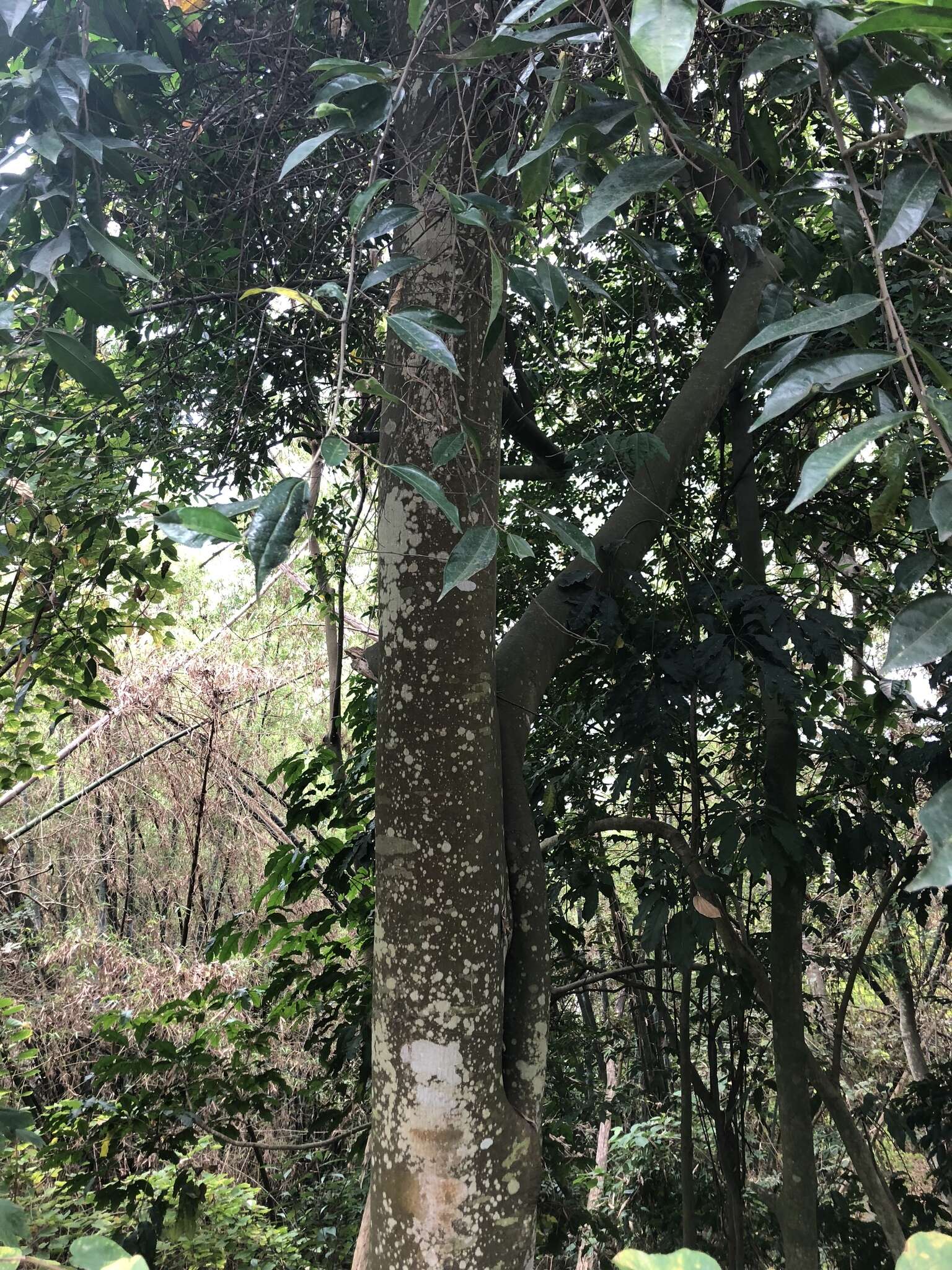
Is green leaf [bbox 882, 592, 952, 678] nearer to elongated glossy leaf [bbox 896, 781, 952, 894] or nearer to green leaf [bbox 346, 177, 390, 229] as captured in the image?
elongated glossy leaf [bbox 896, 781, 952, 894]

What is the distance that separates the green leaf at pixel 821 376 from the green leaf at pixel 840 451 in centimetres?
3

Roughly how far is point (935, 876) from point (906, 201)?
0.37m

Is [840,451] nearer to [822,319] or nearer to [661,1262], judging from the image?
[822,319]

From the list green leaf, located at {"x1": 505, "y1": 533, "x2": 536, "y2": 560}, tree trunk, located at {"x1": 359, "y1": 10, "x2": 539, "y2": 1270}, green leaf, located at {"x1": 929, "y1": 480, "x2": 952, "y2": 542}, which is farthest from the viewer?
tree trunk, located at {"x1": 359, "y1": 10, "x2": 539, "y2": 1270}

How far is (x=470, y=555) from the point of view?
2.00 feet

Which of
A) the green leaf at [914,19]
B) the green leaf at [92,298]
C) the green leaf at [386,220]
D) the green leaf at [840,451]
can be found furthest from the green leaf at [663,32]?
the green leaf at [92,298]

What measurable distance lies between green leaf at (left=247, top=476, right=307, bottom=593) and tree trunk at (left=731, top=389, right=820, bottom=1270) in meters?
1.17

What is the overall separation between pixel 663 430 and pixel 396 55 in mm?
676

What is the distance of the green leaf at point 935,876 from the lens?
320 mm

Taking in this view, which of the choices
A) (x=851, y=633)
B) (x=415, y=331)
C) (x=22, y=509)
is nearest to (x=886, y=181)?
(x=415, y=331)

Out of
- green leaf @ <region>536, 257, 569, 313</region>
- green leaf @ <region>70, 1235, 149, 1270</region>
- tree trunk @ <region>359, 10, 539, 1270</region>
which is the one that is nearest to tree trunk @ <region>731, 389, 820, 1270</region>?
tree trunk @ <region>359, 10, 539, 1270</region>

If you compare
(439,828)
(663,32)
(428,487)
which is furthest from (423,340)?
(439,828)

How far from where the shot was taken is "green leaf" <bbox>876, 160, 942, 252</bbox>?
0.47m

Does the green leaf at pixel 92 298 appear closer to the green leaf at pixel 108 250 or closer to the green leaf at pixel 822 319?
the green leaf at pixel 108 250
